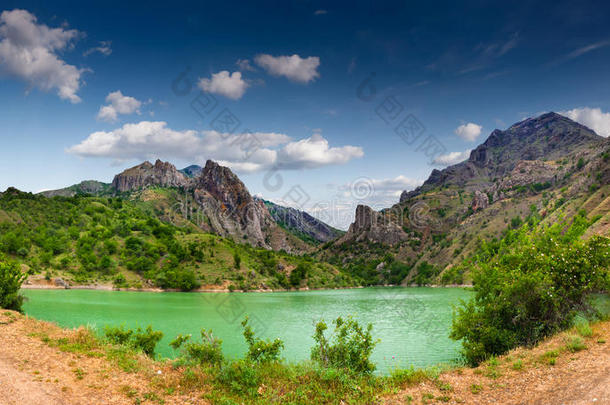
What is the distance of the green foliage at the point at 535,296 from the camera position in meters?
18.2

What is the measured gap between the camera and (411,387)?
1417cm

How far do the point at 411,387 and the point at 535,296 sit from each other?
31.4 ft

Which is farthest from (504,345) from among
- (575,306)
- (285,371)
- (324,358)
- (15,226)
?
(15,226)

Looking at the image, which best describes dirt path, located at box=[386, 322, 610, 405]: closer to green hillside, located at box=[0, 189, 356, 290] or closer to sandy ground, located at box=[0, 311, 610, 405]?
sandy ground, located at box=[0, 311, 610, 405]

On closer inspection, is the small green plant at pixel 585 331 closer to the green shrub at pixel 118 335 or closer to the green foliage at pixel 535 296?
the green foliage at pixel 535 296

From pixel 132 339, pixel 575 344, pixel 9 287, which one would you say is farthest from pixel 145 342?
pixel 575 344

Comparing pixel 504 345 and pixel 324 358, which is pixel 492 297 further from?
pixel 324 358

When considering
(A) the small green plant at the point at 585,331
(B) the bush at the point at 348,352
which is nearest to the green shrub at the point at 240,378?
(B) the bush at the point at 348,352

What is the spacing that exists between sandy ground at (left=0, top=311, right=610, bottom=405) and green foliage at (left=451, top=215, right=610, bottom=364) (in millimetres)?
2084

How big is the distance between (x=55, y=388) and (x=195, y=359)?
5366 mm

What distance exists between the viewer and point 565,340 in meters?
15.7

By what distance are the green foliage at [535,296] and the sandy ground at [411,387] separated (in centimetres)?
208

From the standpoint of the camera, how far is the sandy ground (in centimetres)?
1138

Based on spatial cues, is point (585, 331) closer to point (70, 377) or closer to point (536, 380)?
point (536, 380)
